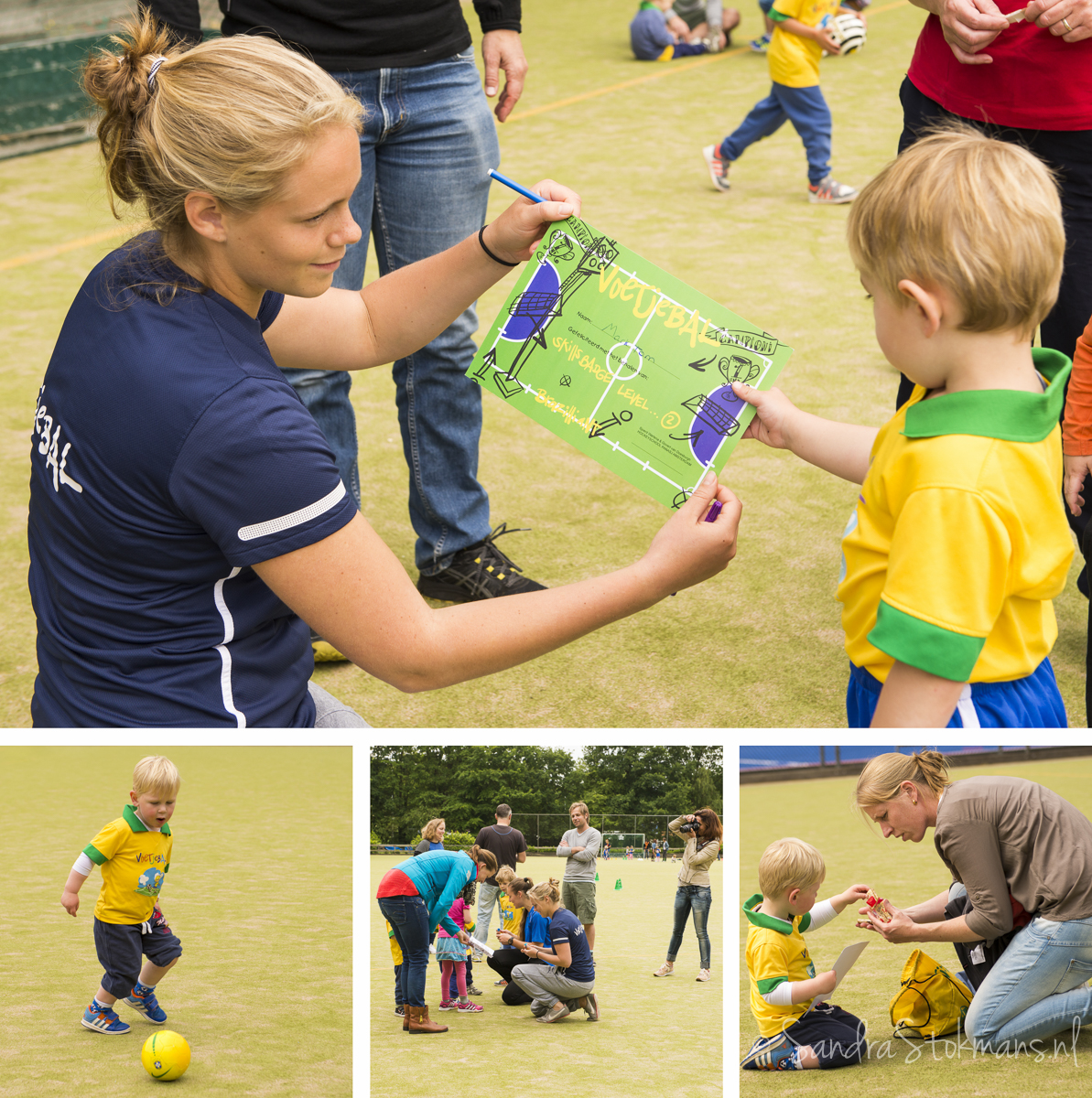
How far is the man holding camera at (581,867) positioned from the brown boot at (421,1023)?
0.17m

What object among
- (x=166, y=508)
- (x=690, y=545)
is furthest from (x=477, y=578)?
(x=166, y=508)

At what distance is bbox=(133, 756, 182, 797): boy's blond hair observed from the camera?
3.90 ft

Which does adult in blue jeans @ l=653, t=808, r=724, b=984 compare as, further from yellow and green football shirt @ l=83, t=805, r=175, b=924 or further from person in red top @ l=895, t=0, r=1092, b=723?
person in red top @ l=895, t=0, r=1092, b=723

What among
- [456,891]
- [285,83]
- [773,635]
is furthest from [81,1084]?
[773,635]

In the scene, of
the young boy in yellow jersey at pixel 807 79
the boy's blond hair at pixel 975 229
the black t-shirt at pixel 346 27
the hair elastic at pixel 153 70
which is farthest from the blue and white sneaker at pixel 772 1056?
the young boy in yellow jersey at pixel 807 79

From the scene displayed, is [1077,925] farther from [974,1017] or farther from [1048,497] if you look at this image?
[1048,497]

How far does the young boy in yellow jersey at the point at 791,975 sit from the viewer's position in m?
1.18

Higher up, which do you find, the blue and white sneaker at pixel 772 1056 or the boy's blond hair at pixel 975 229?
the boy's blond hair at pixel 975 229

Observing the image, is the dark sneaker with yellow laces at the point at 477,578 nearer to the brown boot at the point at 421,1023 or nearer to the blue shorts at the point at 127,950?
the blue shorts at the point at 127,950

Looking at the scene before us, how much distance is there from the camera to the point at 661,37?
1080 centimetres

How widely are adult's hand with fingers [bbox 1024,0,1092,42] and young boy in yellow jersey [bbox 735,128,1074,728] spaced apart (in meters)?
0.99

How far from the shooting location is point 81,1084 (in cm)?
121

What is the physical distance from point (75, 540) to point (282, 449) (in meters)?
0.36
